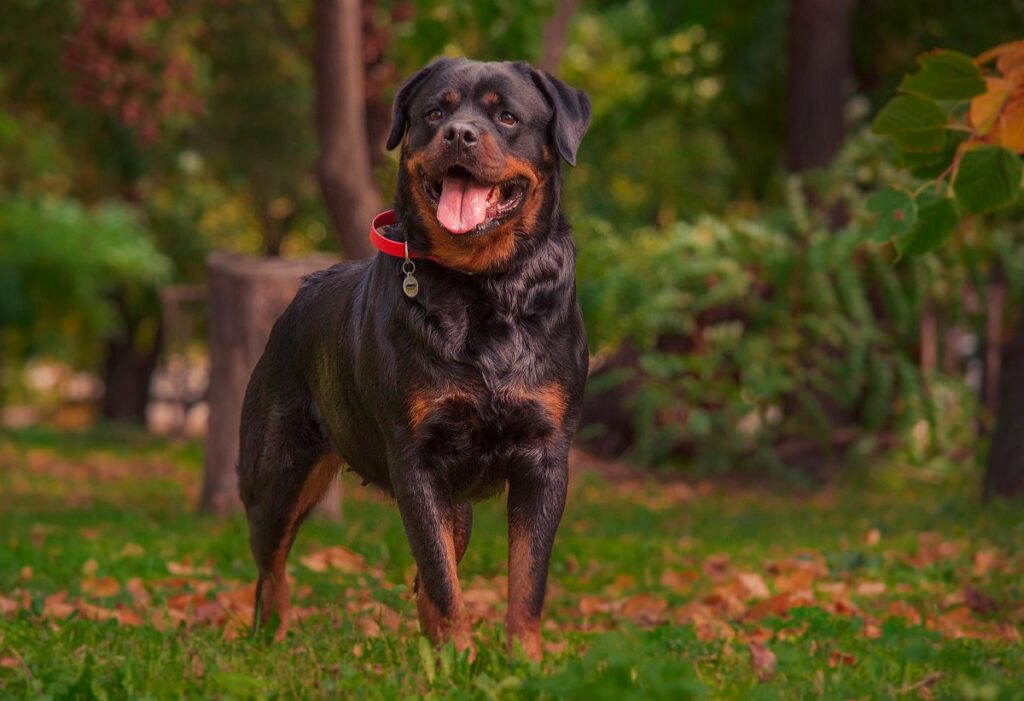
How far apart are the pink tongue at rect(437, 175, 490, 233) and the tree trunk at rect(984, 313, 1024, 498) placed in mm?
6583

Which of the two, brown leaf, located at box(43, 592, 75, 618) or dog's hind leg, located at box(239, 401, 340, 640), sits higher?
dog's hind leg, located at box(239, 401, 340, 640)

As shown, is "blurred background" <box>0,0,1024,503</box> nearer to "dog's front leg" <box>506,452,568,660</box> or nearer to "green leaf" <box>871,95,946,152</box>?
"green leaf" <box>871,95,946,152</box>

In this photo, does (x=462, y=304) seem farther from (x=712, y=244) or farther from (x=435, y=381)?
(x=712, y=244)

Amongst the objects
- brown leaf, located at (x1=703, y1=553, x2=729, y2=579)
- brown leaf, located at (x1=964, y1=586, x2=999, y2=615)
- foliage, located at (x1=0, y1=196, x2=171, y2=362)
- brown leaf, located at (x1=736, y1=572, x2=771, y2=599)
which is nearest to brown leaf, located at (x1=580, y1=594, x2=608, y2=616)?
brown leaf, located at (x1=736, y1=572, x2=771, y2=599)

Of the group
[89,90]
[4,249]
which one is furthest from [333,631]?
[4,249]

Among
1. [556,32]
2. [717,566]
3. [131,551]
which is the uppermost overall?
[556,32]

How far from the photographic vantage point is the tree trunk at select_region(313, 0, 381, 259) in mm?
10898

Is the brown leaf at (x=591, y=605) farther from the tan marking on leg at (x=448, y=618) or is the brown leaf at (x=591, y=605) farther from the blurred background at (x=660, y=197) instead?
the blurred background at (x=660, y=197)

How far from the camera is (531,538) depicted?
4.64m

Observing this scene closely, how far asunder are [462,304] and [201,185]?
23.9 m

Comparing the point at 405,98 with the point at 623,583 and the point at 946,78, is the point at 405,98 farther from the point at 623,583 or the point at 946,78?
the point at 623,583

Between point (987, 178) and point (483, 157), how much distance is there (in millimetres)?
2613

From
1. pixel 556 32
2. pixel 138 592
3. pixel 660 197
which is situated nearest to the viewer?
pixel 138 592

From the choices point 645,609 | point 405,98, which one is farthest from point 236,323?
point 405,98
